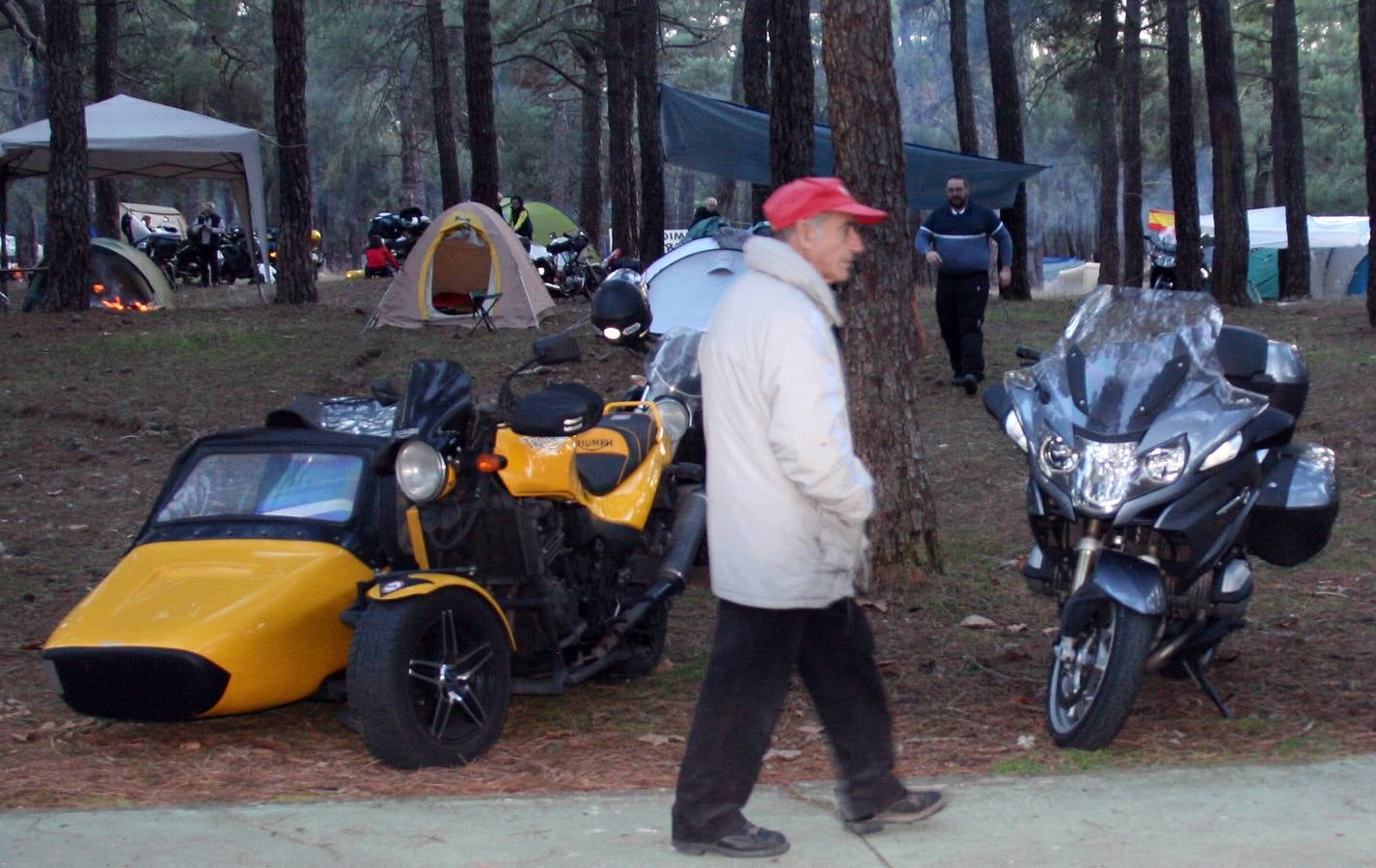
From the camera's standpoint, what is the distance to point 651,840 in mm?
4430

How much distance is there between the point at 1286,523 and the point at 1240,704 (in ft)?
2.58

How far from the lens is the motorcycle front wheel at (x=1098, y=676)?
4.85 m

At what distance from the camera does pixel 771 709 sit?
4.17 m

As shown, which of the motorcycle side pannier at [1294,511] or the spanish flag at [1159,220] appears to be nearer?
the motorcycle side pannier at [1294,511]

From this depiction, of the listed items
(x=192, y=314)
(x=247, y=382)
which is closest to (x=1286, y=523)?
(x=247, y=382)

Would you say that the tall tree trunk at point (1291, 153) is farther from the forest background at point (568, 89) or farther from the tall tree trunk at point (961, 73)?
the tall tree trunk at point (961, 73)

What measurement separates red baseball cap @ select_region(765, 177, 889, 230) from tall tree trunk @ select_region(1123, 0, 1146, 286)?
25367 millimetres

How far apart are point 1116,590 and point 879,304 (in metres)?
2.76

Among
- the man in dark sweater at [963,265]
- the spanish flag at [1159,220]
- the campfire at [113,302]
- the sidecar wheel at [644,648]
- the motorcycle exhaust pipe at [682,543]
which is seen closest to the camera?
the motorcycle exhaust pipe at [682,543]

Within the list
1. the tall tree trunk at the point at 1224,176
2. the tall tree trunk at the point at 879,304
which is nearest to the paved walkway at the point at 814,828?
the tall tree trunk at the point at 879,304

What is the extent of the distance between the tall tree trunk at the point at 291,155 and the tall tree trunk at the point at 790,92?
28.0 feet

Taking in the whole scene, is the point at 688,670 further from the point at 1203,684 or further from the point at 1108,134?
the point at 1108,134

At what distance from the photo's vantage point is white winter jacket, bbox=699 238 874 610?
12.8 ft

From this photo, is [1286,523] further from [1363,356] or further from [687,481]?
[1363,356]
